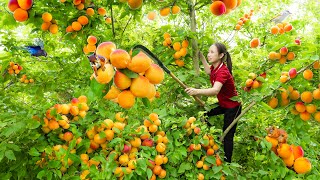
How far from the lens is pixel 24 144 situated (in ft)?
6.40

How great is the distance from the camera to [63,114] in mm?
2016

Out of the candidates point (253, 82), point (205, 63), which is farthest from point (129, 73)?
point (205, 63)

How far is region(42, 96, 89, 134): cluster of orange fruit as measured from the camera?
1896 millimetres

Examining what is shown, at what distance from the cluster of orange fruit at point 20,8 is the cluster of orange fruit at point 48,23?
0.57ft

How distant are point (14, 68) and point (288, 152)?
2.78 m

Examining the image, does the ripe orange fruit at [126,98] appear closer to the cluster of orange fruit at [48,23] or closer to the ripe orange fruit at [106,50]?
the ripe orange fruit at [106,50]

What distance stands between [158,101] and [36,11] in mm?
1264

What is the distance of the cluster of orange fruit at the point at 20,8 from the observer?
203 cm

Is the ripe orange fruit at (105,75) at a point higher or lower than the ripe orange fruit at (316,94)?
higher

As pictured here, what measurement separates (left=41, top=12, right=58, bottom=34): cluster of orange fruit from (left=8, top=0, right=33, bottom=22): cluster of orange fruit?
0.18 m

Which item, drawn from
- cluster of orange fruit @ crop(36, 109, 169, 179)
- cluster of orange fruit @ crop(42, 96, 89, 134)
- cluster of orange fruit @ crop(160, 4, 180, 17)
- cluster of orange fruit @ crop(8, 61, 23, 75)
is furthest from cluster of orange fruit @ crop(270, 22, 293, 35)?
cluster of orange fruit @ crop(8, 61, 23, 75)

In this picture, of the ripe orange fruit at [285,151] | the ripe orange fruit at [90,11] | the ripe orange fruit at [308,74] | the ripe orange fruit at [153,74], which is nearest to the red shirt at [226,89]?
the ripe orange fruit at [285,151]

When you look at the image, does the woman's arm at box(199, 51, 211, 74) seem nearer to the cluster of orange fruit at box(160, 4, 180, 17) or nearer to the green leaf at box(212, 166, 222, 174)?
the cluster of orange fruit at box(160, 4, 180, 17)

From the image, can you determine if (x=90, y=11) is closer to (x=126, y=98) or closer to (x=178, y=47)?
(x=178, y=47)
